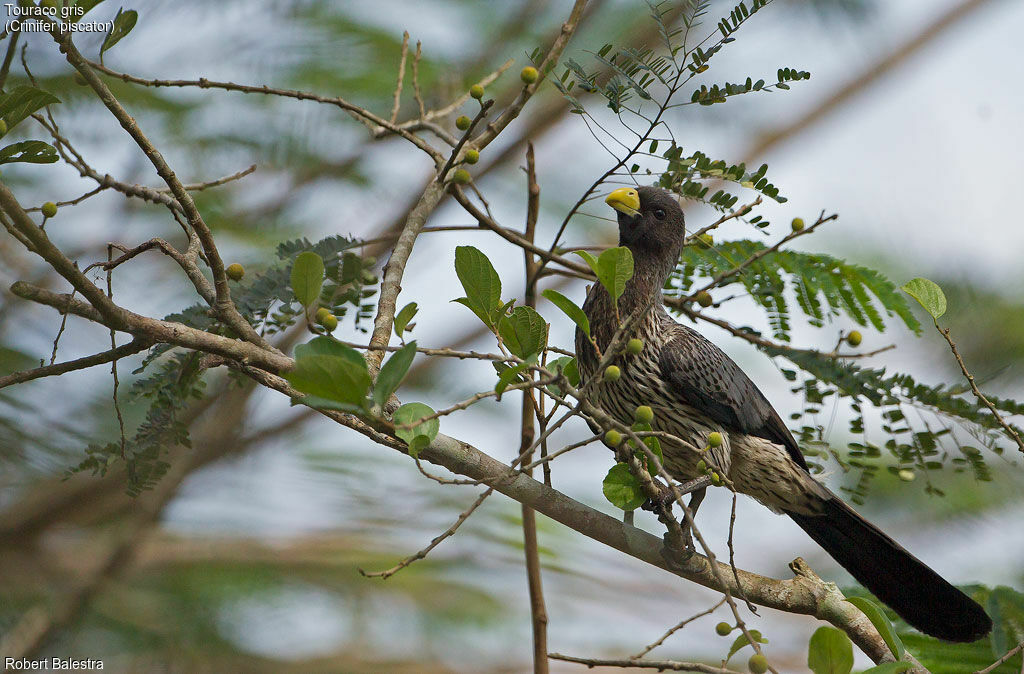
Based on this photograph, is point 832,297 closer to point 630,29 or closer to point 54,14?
point 630,29

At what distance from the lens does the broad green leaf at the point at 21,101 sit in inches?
55.9

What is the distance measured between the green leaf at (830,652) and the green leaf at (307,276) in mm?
924

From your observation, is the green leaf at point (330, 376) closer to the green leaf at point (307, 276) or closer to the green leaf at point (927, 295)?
the green leaf at point (307, 276)

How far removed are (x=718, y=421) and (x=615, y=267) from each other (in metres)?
1.12

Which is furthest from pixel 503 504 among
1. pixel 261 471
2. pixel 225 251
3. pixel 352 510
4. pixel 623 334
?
pixel 623 334

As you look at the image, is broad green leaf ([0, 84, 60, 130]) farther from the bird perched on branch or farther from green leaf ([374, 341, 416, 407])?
the bird perched on branch

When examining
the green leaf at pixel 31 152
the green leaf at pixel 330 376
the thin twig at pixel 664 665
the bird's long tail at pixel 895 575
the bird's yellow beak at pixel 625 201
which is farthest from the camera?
the bird's yellow beak at pixel 625 201

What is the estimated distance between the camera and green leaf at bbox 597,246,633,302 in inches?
54.1

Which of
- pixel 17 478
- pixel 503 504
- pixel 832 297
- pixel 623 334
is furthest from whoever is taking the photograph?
pixel 503 504

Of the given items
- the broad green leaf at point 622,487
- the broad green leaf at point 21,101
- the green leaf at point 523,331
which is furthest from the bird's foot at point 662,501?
the broad green leaf at point 21,101

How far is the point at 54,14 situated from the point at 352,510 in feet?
8.75

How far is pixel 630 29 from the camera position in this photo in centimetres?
341

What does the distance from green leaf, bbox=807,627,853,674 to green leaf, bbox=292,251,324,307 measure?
0.92 meters

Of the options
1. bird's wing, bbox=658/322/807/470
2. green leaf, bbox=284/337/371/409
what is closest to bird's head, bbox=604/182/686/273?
bird's wing, bbox=658/322/807/470
